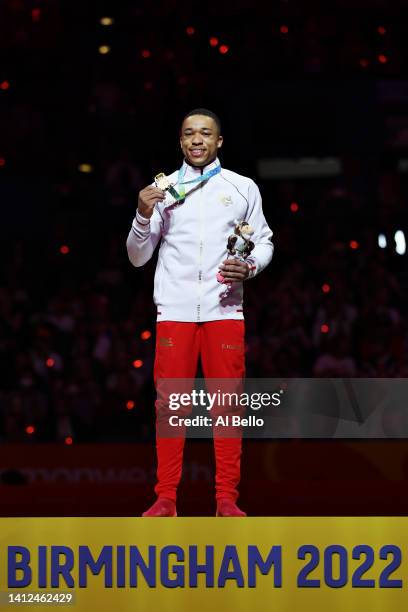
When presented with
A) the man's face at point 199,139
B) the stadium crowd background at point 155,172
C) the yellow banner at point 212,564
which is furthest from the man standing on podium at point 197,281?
the stadium crowd background at point 155,172

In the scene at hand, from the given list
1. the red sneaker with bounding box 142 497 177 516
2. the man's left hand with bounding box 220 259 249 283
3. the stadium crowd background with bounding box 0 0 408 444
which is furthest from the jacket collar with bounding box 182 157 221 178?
the stadium crowd background with bounding box 0 0 408 444

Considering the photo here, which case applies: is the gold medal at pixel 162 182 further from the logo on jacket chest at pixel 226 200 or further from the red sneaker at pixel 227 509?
the red sneaker at pixel 227 509

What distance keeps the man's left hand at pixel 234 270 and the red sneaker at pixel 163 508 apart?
80 cm

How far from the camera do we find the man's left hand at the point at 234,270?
4.25 m

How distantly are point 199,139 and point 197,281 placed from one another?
1.65 ft

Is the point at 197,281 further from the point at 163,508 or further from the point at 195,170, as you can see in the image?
the point at 163,508

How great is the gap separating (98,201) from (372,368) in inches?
106

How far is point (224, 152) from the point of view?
976 centimetres

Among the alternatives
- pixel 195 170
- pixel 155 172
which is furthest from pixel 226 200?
pixel 155 172

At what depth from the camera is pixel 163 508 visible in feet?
14.0

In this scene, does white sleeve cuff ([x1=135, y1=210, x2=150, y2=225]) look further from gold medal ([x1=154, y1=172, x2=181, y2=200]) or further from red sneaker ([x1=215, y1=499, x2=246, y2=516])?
red sneaker ([x1=215, y1=499, x2=246, y2=516])

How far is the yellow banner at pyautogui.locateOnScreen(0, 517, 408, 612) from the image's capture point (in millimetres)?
3988

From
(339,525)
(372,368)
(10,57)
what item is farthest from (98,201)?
(339,525)

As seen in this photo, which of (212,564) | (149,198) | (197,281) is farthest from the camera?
(197,281)
